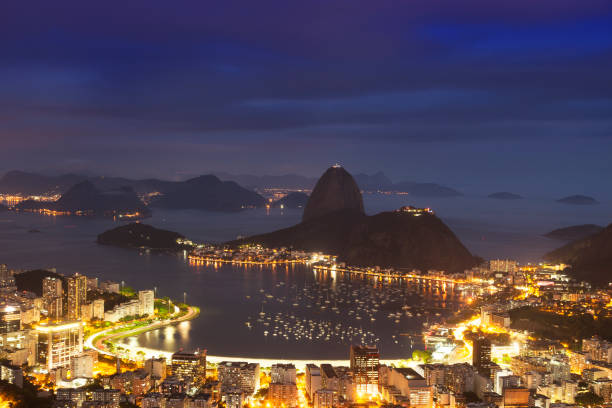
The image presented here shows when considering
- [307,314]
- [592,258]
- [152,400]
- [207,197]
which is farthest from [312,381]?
[207,197]

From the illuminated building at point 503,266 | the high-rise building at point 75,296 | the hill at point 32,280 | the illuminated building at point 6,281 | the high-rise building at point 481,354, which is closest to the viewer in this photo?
the high-rise building at point 481,354

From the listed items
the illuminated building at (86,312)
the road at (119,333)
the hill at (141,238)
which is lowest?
the road at (119,333)

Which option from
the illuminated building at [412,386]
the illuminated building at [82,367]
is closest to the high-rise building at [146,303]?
the illuminated building at [82,367]

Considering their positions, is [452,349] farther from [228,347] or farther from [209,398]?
[209,398]

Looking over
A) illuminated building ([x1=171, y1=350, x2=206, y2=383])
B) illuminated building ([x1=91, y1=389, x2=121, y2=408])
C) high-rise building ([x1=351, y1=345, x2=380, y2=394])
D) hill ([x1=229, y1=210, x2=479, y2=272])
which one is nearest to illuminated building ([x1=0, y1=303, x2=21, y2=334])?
illuminated building ([x1=91, y1=389, x2=121, y2=408])

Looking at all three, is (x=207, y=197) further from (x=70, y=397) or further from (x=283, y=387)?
(x=70, y=397)

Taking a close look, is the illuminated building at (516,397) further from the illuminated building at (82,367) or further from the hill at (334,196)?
the hill at (334,196)

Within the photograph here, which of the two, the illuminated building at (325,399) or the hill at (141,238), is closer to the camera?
the illuminated building at (325,399)

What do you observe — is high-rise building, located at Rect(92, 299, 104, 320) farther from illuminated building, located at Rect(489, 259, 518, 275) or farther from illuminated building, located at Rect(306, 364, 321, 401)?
illuminated building, located at Rect(489, 259, 518, 275)
